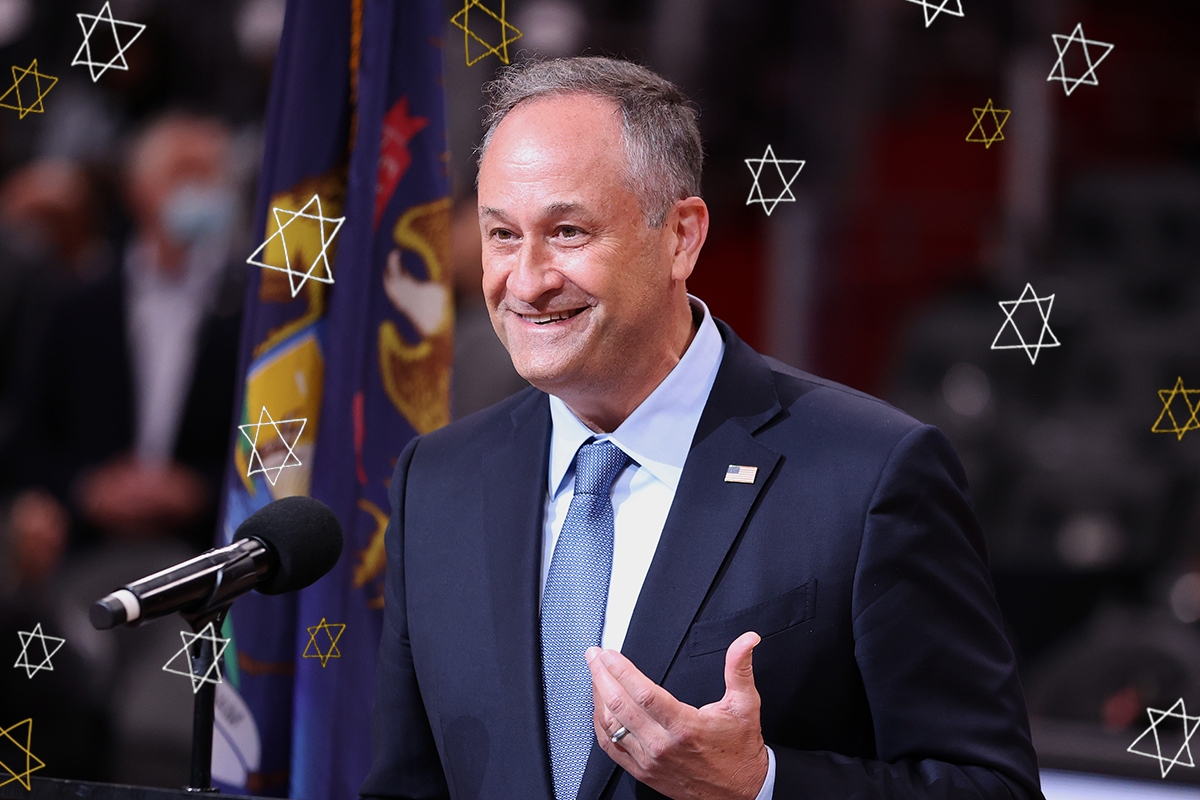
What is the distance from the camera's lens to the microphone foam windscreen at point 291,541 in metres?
1.22

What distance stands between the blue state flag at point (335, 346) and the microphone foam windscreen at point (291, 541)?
51cm

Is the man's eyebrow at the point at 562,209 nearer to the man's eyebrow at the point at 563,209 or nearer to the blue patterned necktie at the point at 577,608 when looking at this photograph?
the man's eyebrow at the point at 563,209

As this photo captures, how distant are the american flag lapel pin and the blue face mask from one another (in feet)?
8.99

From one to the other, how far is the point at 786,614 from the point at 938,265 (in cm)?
483

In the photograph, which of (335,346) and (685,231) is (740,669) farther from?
(335,346)

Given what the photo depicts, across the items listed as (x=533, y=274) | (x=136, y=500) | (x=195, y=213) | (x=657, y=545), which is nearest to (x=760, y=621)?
(x=657, y=545)

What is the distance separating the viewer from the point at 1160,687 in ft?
11.2

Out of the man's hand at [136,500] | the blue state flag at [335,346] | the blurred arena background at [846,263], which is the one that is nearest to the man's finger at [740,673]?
the blue state flag at [335,346]

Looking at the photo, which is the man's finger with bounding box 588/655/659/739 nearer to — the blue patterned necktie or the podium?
the blue patterned necktie

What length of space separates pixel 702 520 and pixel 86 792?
2.31 feet

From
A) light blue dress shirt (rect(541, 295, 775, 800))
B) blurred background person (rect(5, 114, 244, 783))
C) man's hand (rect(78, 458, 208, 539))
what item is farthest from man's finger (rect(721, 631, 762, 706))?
man's hand (rect(78, 458, 208, 539))

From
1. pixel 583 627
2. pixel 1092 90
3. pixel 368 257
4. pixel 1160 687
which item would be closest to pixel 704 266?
pixel 1092 90

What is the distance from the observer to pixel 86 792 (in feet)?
4.10

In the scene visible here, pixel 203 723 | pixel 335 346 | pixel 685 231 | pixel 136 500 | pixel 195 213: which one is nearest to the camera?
pixel 203 723
